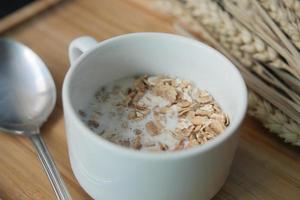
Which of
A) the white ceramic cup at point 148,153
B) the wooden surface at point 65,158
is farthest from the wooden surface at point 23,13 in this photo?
the white ceramic cup at point 148,153

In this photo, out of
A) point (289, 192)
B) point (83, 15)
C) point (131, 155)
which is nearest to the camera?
point (131, 155)

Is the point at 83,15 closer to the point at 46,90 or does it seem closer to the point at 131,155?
the point at 46,90

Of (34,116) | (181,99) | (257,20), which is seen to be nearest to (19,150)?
(34,116)

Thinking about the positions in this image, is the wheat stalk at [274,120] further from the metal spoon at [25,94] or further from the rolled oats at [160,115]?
the metal spoon at [25,94]

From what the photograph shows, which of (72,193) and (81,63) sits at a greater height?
(81,63)

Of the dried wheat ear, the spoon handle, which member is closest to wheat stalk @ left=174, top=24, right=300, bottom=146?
the dried wheat ear

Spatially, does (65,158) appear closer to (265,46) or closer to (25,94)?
(25,94)

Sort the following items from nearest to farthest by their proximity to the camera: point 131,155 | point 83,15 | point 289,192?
point 131,155, point 289,192, point 83,15
